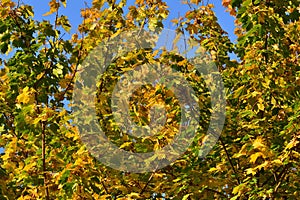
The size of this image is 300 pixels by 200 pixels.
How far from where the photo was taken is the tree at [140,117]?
3.98m

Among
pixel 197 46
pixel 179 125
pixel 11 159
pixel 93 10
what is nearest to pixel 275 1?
pixel 197 46

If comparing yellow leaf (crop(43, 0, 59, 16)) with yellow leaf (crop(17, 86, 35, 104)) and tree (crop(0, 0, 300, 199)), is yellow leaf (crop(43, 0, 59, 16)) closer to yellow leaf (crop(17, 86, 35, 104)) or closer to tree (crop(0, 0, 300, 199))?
tree (crop(0, 0, 300, 199))

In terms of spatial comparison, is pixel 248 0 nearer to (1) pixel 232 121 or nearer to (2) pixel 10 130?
(1) pixel 232 121

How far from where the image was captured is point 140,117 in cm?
407

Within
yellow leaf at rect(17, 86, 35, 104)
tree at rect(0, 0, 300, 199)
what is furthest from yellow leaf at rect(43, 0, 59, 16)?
yellow leaf at rect(17, 86, 35, 104)

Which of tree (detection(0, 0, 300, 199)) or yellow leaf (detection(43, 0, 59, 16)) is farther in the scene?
yellow leaf (detection(43, 0, 59, 16))

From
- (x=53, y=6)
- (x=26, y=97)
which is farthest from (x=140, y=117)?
(x=53, y=6)

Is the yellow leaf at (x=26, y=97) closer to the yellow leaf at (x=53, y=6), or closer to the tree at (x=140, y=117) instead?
the tree at (x=140, y=117)

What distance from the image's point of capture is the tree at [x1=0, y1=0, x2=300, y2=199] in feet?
13.1

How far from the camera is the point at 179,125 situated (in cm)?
420

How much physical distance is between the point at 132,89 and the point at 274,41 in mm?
1721

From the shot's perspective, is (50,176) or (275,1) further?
(275,1)

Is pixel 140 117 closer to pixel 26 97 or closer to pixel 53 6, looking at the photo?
pixel 26 97

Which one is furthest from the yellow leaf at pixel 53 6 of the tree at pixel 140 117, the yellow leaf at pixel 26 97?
the yellow leaf at pixel 26 97
